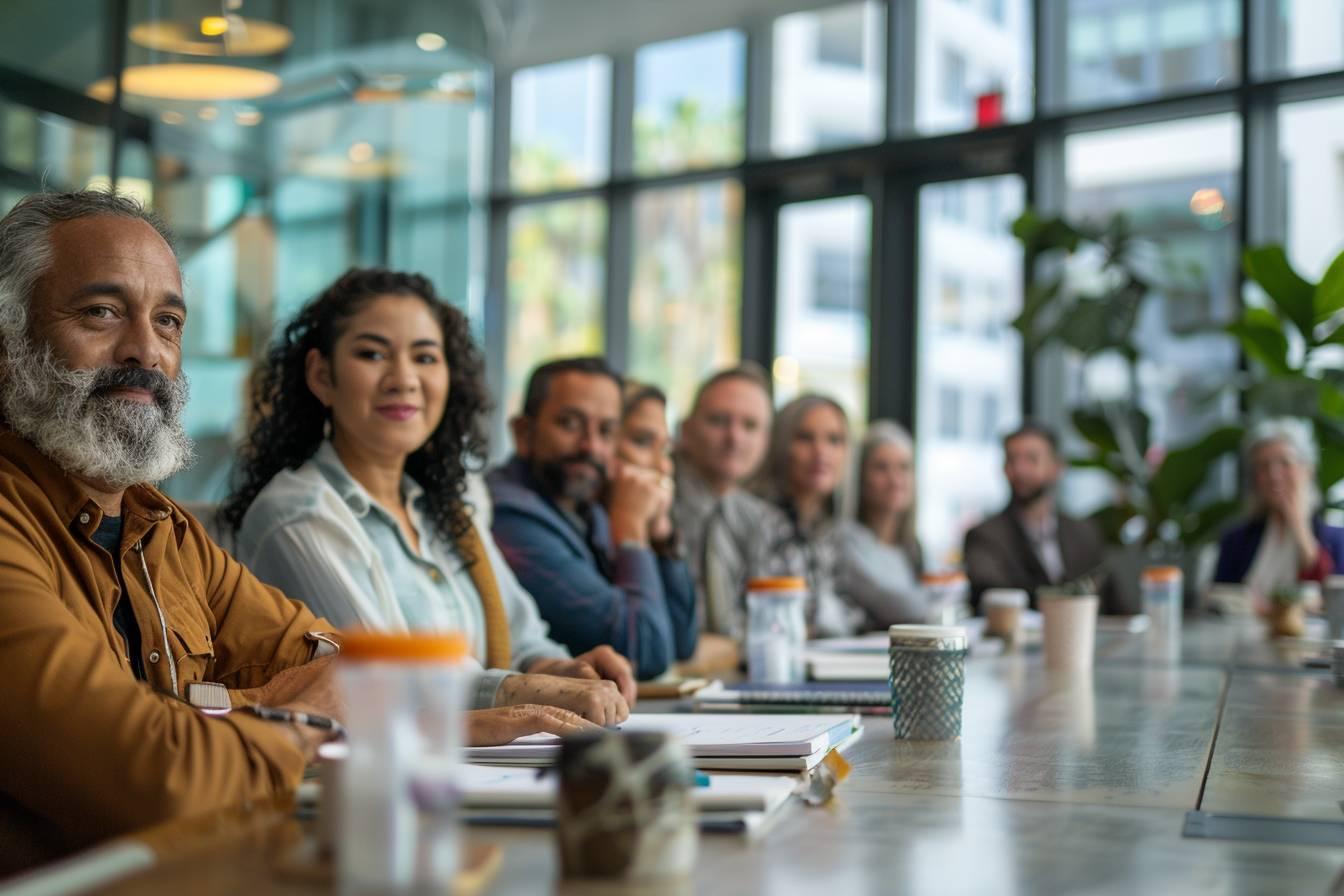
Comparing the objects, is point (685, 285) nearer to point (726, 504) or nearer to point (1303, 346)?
point (1303, 346)

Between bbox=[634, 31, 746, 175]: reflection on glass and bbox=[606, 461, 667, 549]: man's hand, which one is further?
bbox=[634, 31, 746, 175]: reflection on glass

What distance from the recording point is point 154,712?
1.15m

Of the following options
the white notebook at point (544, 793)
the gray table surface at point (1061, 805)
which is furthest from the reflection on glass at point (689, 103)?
the white notebook at point (544, 793)

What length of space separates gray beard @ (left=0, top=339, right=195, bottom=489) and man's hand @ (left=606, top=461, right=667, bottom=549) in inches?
47.2

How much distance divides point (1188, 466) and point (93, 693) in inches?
196

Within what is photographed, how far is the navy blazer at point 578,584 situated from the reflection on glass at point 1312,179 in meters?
4.29

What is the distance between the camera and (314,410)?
7.61ft

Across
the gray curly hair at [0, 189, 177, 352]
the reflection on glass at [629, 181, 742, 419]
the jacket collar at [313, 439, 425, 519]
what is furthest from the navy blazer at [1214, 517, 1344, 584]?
the gray curly hair at [0, 189, 177, 352]

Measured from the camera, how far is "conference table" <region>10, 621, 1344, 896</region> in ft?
2.95

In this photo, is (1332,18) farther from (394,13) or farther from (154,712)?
(154,712)

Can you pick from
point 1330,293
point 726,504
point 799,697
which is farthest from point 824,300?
point 799,697

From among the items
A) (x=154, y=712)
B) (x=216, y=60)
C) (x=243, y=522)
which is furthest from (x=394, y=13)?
(x=154, y=712)

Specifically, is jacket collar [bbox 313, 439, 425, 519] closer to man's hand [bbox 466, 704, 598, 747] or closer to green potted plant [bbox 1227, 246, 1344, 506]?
man's hand [bbox 466, 704, 598, 747]

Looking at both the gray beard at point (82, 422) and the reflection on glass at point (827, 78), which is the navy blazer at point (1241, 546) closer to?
the reflection on glass at point (827, 78)
